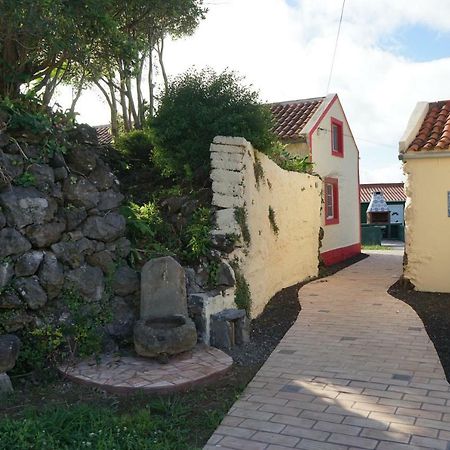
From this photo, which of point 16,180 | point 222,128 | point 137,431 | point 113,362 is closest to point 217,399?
point 137,431

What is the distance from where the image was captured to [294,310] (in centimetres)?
898

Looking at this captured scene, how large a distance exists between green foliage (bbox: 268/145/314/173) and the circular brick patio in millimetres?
5897

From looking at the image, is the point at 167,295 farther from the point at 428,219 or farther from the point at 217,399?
the point at 428,219

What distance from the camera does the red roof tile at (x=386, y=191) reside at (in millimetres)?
37500

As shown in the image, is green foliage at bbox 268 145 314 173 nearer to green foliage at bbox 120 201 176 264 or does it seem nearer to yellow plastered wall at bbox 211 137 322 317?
yellow plastered wall at bbox 211 137 322 317

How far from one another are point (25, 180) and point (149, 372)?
2885mm

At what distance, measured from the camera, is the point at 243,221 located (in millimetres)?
8141

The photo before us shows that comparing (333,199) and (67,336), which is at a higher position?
(333,199)

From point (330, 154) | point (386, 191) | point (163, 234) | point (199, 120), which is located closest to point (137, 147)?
point (199, 120)

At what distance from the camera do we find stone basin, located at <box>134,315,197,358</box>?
19.0 feet

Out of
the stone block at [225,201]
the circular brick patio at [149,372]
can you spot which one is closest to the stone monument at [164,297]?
the circular brick patio at [149,372]

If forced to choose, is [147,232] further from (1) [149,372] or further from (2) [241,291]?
(1) [149,372]

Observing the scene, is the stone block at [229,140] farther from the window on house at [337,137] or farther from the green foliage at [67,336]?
the window on house at [337,137]

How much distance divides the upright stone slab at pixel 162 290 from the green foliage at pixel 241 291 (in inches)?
51.6
